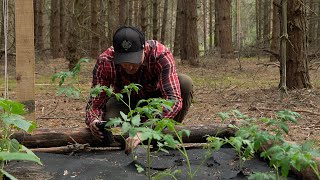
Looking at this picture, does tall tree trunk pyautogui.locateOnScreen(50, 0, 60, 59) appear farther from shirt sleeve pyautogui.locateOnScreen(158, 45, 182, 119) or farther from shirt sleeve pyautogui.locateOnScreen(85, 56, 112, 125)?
shirt sleeve pyautogui.locateOnScreen(158, 45, 182, 119)

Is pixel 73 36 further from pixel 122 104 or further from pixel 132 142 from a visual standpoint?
pixel 132 142

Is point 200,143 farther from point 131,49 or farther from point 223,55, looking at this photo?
point 223,55

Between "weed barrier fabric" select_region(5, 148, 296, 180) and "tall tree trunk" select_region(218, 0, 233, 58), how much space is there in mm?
11001

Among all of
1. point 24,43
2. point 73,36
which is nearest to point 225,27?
point 73,36

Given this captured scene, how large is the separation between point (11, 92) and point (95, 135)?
15.3 feet

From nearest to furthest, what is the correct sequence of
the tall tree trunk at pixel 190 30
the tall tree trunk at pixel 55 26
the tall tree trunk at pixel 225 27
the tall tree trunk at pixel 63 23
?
the tall tree trunk at pixel 190 30 → the tall tree trunk at pixel 225 27 → the tall tree trunk at pixel 55 26 → the tall tree trunk at pixel 63 23

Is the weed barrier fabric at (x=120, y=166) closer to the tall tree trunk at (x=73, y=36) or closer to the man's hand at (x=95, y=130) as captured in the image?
the man's hand at (x=95, y=130)

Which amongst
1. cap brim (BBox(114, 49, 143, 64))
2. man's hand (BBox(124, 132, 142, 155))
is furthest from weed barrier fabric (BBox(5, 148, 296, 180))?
cap brim (BBox(114, 49, 143, 64))

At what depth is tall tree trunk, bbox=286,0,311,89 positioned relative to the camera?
6.33 m

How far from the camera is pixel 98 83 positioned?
3.40 meters

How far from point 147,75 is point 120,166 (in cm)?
89

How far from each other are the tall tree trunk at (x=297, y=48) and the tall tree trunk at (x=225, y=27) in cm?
743

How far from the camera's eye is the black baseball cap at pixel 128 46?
3.11m

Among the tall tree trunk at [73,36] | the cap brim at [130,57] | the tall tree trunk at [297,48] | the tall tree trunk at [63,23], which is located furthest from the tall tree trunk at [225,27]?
the cap brim at [130,57]
